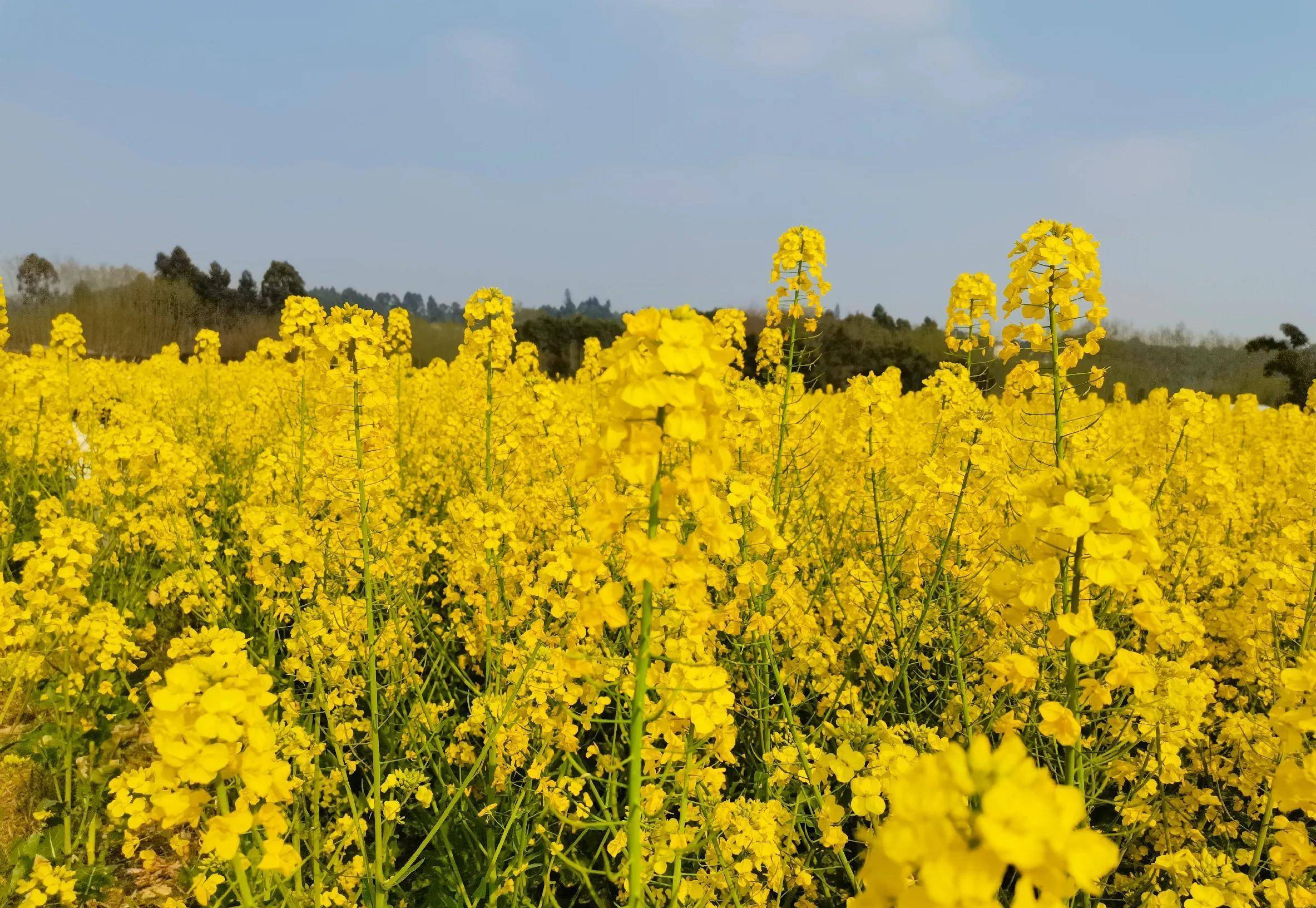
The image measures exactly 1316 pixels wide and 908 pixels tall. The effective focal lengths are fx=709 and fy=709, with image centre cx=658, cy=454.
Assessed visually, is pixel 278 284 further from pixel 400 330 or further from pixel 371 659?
pixel 371 659


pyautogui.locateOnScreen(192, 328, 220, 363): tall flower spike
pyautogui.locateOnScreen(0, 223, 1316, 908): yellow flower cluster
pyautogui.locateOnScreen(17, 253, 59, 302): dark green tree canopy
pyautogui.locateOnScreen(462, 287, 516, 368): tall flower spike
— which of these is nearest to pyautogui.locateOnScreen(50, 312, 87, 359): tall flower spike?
pyautogui.locateOnScreen(0, 223, 1316, 908): yellow flower cluster

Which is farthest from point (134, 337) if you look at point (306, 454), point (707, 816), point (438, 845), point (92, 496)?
Result: point (707, 816)

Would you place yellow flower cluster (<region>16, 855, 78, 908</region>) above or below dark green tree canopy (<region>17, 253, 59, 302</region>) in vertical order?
below

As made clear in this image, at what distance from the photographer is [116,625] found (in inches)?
123

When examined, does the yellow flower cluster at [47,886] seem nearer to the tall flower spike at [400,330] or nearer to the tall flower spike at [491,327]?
the tall flower spike at [491,327]

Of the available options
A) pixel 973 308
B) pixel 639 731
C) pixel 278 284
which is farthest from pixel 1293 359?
pixel 278 284

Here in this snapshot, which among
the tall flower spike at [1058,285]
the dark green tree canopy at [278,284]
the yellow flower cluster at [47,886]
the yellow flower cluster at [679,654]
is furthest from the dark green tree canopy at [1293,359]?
the dark green tree canopy at [278,284]

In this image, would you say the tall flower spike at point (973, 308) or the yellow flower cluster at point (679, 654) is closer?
the yellow flower cluster at point (679, 654)

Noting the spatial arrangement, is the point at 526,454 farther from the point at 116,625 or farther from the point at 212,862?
the point at 212,862

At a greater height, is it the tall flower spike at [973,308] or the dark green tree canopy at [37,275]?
the dark green tree canopy at [37,275]

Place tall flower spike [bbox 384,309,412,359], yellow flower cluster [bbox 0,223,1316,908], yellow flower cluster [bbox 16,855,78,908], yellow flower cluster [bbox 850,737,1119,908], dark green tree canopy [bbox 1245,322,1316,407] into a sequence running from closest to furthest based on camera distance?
yellow flower cluster [bbox 850,737,1119,908] → yellow flower cluster [bbox 0,223,1316,908] → yellow flower cluster [bbox 16,855,78,908] → tall flower spike [bbox 384,309,412,359] → dark green tree canopy [bbox 1245,322,1316,407]

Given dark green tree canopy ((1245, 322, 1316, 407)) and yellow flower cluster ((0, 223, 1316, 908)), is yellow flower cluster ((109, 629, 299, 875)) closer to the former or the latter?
yellow flower cluster ((0, 223, 1316, 908))

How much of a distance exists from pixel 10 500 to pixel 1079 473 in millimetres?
7616

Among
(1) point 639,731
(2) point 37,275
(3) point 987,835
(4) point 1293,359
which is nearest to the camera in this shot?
(3) point 987,835
